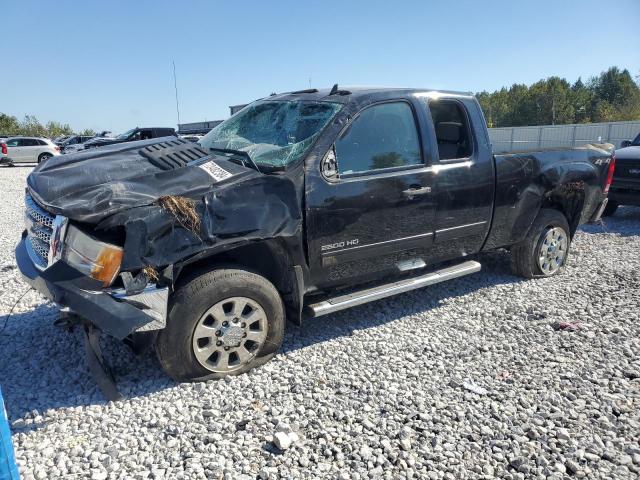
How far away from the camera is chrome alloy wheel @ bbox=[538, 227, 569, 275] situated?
546 cm

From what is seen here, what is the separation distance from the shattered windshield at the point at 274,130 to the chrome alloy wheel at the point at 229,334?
3.53 feet

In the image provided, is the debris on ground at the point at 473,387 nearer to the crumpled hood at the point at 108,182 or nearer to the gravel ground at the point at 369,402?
the gravel ground at the point at 369,402

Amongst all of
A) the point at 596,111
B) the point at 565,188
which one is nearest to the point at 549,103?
the point at 596,111

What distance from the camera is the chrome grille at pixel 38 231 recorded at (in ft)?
9.99

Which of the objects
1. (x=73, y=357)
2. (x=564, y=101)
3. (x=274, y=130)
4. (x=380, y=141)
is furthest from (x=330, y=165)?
(x=564, y=101)

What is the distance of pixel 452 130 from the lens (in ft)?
15.1

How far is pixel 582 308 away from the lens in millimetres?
4691

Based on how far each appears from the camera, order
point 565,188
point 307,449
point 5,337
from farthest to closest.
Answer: point 565,188 < point 5,337 < point 307,449

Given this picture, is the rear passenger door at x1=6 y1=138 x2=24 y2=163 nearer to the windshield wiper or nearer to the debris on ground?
the windshield wiper

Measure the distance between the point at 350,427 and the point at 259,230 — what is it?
4.54ft

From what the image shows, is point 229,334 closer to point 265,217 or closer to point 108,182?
point 265,217

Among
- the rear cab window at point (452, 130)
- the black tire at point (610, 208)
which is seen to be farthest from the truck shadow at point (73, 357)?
the black tire at point (610, 208)

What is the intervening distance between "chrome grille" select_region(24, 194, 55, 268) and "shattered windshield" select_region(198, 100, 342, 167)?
142cm

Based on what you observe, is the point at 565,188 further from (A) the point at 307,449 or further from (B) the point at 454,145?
(A) the point at 307,449
